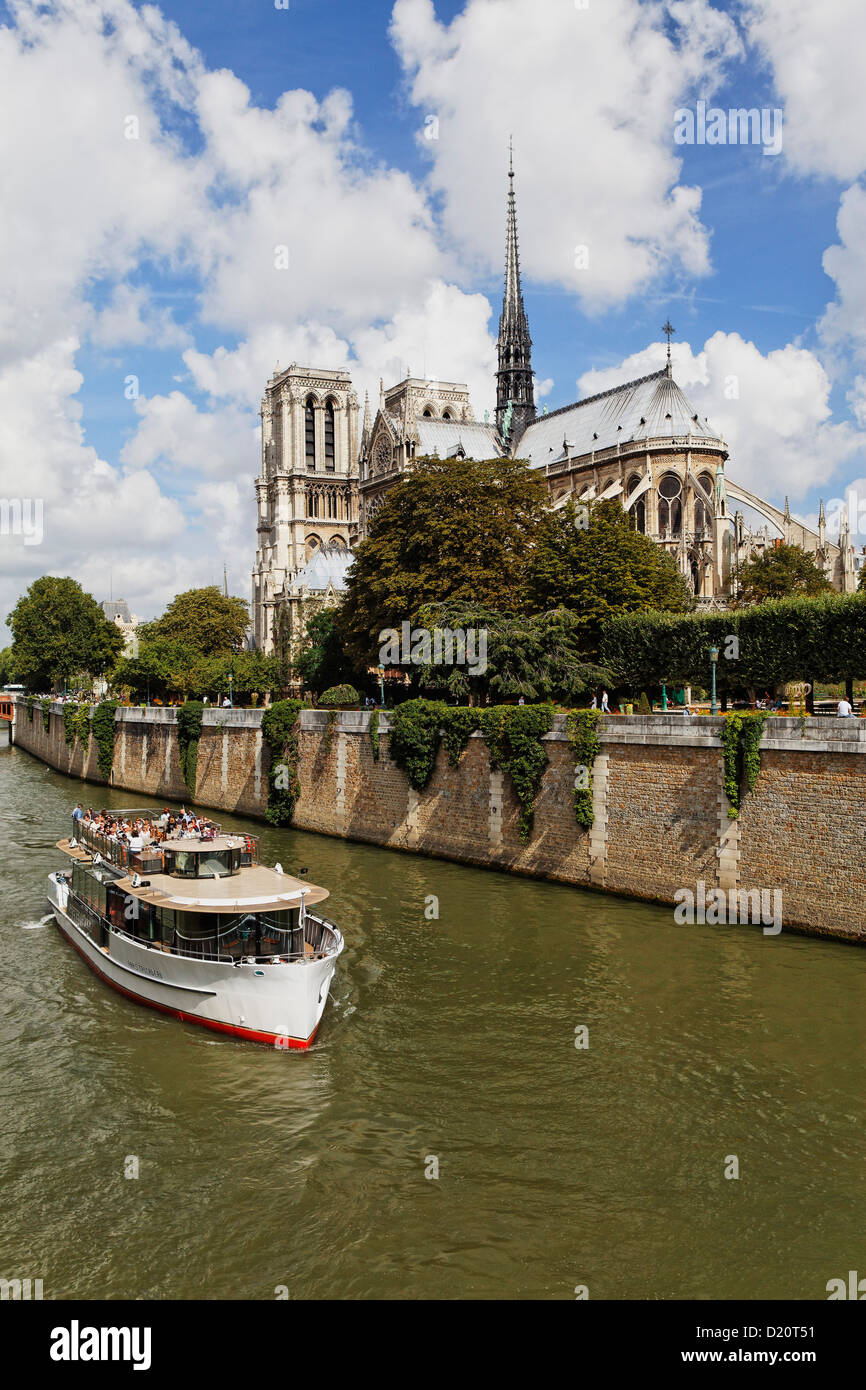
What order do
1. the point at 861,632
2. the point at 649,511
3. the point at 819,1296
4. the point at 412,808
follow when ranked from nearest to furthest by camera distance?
the point at 819,1296 < the point at 861,632 < the point at 412,808 < the point at 649,511

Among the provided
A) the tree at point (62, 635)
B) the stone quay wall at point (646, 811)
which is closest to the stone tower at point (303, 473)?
the tree at point (62, 635)

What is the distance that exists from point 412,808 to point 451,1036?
1656 cm

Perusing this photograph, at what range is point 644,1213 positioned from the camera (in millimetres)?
11898

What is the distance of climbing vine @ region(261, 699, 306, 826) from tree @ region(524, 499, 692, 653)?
10.1 metres

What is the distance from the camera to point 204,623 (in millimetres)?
86438

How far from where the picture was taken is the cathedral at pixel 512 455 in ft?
213

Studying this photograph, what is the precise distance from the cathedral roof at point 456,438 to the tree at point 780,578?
3324cm

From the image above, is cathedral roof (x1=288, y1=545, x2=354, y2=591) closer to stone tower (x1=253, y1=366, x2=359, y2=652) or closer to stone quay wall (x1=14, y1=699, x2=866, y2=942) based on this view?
stone tower (x1=253, y1=366, x2=359, y2=652)

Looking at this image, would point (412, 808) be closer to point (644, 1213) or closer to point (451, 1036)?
point (451, 1036)

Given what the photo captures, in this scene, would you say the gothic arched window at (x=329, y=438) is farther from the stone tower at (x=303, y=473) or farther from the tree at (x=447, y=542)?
the tree at (x=447, y=542)

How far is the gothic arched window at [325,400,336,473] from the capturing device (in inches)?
4473

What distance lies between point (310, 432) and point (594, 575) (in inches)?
3218

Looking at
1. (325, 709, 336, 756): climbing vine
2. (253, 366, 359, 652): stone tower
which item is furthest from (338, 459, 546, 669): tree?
(253, 366, 359, 652): stone tower
